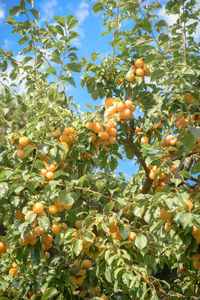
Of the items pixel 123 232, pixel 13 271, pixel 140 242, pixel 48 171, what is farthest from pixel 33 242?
pixel 13 271

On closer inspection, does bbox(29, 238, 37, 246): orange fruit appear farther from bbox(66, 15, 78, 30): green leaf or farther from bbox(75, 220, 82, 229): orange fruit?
bbox(66, 15, 78, 30): green leaf

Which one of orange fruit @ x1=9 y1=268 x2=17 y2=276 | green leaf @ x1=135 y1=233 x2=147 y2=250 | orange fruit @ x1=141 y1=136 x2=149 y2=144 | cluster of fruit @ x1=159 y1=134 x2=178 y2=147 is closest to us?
green leaf @ x1=135 y1=233 x2=147 y2=250

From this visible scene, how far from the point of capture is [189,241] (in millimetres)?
1625

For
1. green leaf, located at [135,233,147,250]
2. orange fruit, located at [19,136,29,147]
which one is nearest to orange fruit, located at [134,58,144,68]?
orange fruit, located at [19,136,29,147]

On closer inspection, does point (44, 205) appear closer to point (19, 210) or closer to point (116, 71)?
point (19, 210)

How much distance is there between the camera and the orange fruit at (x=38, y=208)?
1.94 meters

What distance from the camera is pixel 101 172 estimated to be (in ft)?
8.09

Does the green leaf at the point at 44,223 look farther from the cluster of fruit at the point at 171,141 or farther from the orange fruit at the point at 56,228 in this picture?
the cluster of fruit at the point at 171,141

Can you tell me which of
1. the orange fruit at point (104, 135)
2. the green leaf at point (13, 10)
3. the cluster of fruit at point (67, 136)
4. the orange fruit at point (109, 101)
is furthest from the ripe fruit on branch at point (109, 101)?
the green leaf at point (13, 10)

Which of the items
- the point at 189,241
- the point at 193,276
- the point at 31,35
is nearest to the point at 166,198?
the point at 189,241

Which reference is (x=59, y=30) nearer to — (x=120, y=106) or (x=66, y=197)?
(x=120, y=106)

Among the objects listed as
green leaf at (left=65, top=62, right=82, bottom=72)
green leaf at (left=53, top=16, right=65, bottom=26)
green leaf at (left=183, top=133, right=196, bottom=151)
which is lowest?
green leaf at (left=183, top=133, right=196, bottom=151)

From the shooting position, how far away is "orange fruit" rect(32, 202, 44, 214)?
1.94 meters

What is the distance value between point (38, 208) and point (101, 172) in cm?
70
